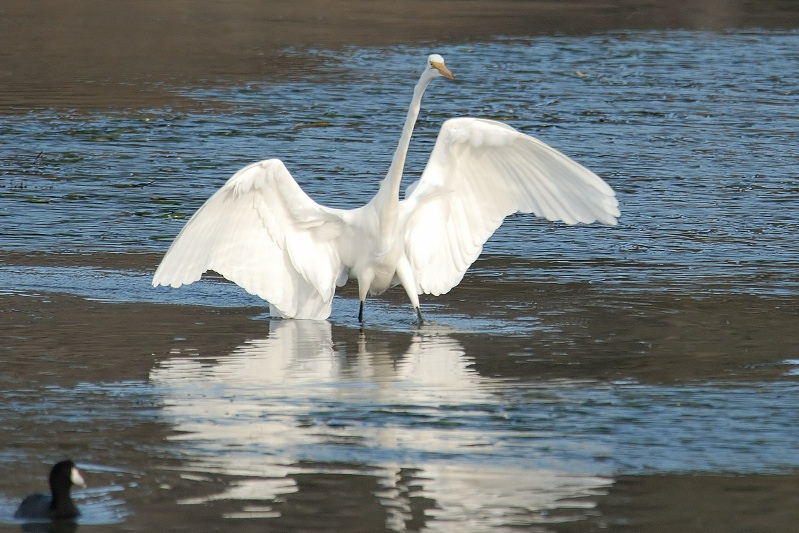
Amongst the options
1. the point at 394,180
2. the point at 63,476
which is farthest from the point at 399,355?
the point at 63,476

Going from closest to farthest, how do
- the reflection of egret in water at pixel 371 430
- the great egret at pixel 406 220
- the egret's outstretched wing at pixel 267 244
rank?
1. the reflection of egret in water at pixel 371 430
2. the egret's outstretched wing at pixel 267 244
3. the great egret at pixel 406 220

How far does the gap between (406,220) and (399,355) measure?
1.33 meters

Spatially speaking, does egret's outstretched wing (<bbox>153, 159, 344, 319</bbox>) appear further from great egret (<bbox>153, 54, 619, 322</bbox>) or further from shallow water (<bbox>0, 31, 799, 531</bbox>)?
shallow water (<bbox>0, 31, 799, 531</bbox>)

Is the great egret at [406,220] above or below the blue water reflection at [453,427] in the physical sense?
above

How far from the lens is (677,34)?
97.1 feet

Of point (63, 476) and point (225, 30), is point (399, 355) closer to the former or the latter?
point (63, 476)

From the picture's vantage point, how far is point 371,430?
→ 7.21 meters

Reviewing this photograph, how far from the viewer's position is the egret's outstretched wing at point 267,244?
930 centimetres

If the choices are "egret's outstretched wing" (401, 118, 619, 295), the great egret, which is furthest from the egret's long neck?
"egret's outstretched wing" (401, 118, 619, 295)

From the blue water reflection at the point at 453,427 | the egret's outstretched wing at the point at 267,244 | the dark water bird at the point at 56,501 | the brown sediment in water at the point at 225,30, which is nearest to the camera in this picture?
the dark water bird at the point at 56,501

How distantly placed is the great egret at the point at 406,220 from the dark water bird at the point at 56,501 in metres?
3.59

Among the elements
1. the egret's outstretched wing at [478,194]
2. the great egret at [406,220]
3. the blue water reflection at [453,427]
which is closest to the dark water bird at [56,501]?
the blue water reflection at [453,427]

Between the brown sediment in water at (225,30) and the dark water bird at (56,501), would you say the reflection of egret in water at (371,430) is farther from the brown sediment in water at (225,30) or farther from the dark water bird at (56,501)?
the brown sediment in water at (225,30)

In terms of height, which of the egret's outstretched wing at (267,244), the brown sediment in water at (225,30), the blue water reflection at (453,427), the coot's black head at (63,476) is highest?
the brown sediment in water at (225,30)
